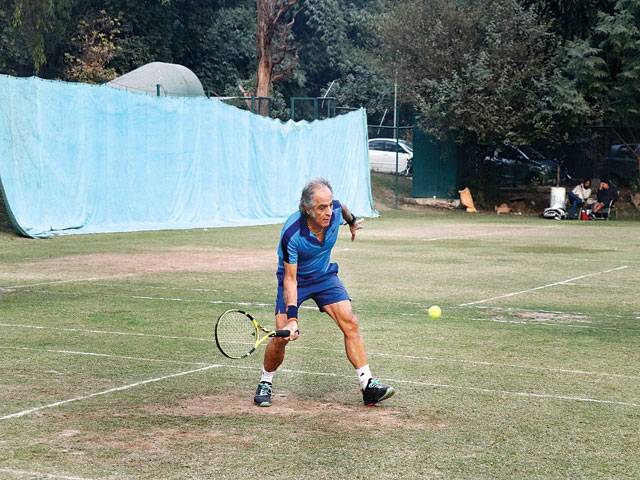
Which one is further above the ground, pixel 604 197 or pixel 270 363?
pixel 604 197

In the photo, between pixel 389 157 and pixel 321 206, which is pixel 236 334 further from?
pixel 389 157

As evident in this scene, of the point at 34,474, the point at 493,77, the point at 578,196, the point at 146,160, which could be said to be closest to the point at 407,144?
the point at 493,77

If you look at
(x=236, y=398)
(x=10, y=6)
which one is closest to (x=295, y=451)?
(x=236, y=398)

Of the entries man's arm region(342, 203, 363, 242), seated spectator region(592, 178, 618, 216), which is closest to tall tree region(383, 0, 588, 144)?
seated spectator region(592, 178, 618, 216)

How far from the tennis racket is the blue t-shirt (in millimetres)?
438

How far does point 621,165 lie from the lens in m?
39.3

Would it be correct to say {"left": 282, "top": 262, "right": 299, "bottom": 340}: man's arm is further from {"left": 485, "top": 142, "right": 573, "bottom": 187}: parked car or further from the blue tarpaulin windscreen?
{"left": 485, "top": 142, "right": 573, "bottom": 187}: parked car

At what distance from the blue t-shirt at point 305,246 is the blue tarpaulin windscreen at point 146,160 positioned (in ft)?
54.9

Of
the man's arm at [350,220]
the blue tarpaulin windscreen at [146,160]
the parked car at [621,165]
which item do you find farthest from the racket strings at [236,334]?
the parked car at [621,165]

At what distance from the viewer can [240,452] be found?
6586 mm

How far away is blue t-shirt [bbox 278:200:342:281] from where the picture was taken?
25.6 ft

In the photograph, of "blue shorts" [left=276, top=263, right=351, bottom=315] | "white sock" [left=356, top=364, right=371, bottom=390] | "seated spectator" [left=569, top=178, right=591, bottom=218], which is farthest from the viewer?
"seated spectator" [left=569, top=178, right=591, bottom=218]

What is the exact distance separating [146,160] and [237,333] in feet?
67.0

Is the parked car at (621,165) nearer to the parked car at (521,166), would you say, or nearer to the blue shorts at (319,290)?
the parked car at (521,166)
